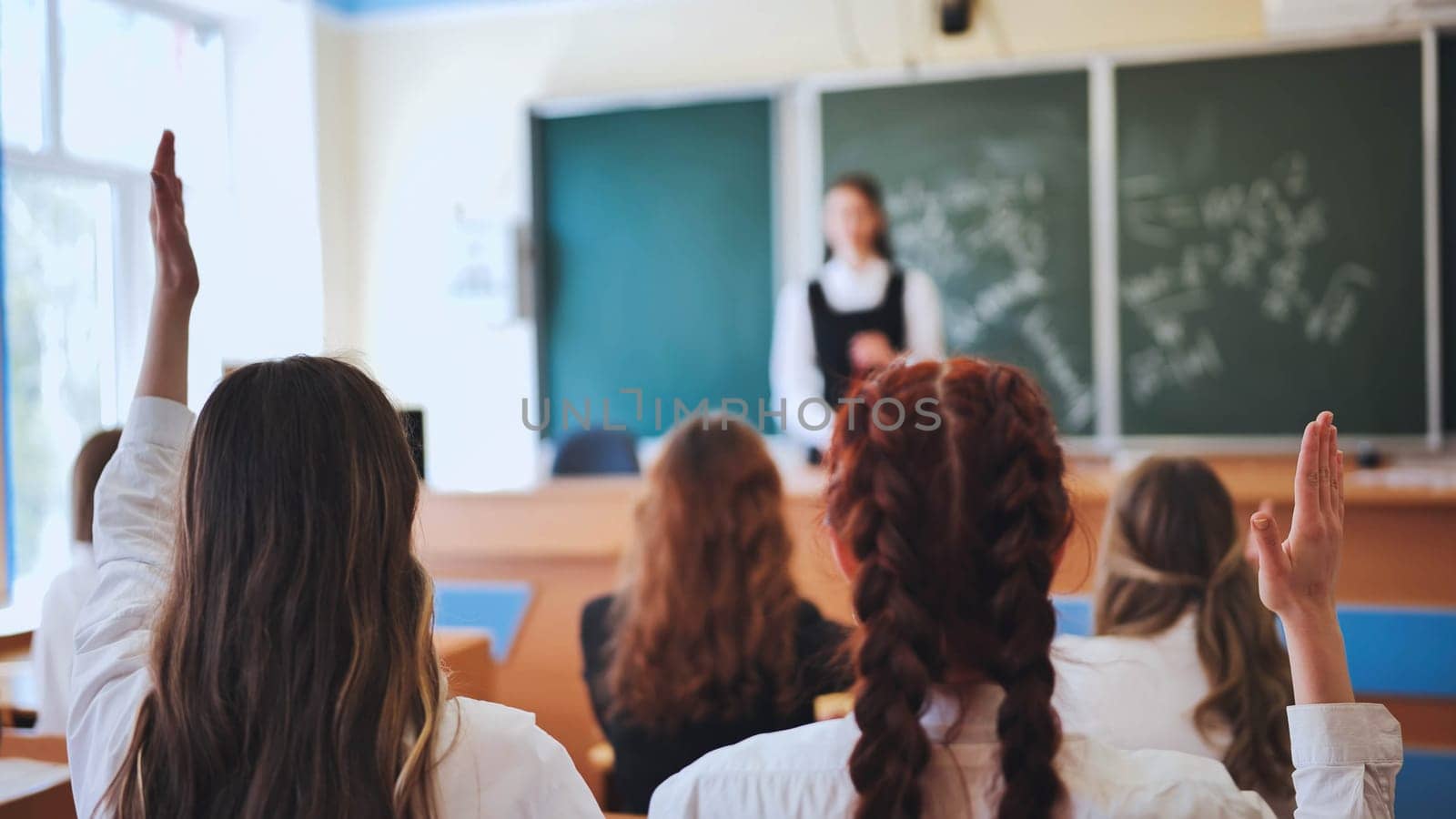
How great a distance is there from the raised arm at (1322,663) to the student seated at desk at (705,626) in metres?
0.83

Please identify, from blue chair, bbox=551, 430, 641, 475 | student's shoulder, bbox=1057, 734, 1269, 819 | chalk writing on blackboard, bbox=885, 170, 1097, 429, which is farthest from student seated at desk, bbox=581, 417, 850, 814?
chalk writing on blackboard, bbox=885, 170, 1097, 429

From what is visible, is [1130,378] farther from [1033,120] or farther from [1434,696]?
[1434,696]

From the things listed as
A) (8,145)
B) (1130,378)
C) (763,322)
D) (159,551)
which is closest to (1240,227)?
(1130,378)

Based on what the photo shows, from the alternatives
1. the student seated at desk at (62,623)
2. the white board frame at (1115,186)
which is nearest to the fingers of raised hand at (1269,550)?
the student seated at desk at (62,623)

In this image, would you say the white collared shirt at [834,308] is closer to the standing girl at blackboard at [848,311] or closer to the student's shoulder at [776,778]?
the standing girl at blackboard at [848,311]

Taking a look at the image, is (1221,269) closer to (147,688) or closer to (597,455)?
(597,455)

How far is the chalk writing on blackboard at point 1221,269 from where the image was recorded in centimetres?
418

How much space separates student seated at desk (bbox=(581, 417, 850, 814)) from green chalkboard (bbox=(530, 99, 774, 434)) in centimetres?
300

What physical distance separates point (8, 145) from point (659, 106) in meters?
2.34

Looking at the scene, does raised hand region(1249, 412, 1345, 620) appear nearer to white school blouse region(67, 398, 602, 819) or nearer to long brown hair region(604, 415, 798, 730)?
white school blouse region(67, 398, 602, 819)

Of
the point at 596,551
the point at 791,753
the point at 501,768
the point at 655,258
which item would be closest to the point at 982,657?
the point at 791,753

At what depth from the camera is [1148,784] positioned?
0.92 m

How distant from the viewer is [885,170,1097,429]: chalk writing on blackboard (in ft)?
14.7

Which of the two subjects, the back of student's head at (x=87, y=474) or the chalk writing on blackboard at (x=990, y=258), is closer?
the back of student's head at (x=87, y=474)
